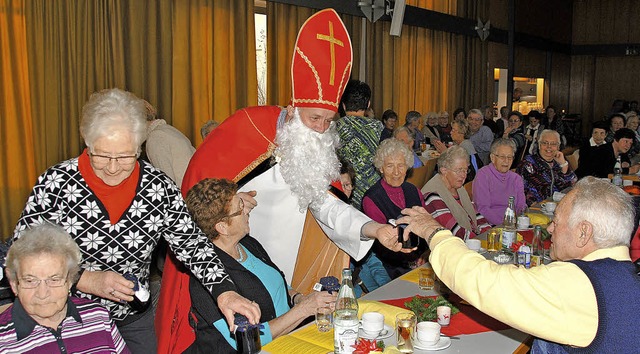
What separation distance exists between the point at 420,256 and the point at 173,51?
4.46 metres

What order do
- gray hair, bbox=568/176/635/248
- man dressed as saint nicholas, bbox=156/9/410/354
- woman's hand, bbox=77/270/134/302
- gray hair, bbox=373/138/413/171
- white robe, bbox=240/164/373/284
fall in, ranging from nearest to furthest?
Result: 1. gray hair, bbox=568/176/635/248
2. woman's hand, bbox=77/270/134/302
3. man dressed as saint nicholas, bbox=156/9/410/354
4. white robe, bbox=240/164/373/284
5. gray hair, bbox=373/138/413/171

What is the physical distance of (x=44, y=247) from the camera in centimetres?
207

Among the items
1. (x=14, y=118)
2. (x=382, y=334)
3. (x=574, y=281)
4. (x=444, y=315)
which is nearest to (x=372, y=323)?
(x=382, y=334)

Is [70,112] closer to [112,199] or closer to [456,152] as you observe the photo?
[456,152]

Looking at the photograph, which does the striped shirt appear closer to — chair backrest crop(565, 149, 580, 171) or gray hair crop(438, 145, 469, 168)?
gray hair crop(438, 145, 469, 168)

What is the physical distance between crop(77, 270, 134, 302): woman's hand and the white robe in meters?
1.15

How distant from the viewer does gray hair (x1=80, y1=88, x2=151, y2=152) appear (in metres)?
2.25

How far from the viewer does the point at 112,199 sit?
7.67ft

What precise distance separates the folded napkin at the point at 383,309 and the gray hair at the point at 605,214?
2.76 feet

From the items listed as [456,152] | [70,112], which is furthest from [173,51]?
[456,152]

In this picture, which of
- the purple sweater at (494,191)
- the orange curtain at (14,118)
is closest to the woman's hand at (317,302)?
the purple sweater at (494,191)

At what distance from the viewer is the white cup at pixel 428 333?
235 centimetres

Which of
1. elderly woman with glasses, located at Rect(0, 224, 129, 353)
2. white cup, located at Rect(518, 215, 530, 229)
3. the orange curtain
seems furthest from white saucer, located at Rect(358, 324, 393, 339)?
the orange curtain

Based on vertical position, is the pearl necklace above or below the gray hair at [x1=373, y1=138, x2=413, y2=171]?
below
